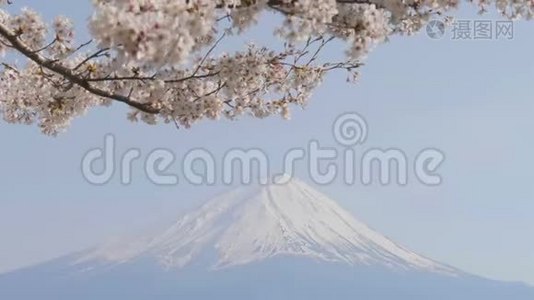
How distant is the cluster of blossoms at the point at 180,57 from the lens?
3062 mm

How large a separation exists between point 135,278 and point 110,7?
354ft

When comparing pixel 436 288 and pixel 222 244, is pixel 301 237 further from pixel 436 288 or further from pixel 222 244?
pixel 436 288

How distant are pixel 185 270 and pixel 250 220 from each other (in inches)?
878

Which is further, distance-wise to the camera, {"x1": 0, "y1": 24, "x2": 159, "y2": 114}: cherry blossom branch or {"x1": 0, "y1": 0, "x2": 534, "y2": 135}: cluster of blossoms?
{"x1": 0, "y1": 24, "x2": 159, "y2": 114}: cherry blossom branch

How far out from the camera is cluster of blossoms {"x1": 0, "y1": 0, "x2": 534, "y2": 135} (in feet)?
10.0

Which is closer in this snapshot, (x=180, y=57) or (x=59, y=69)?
(x=180, y=57)

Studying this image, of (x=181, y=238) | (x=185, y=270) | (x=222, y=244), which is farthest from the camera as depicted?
(x=185, y=270)

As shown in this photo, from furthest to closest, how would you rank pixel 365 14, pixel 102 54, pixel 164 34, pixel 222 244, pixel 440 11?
pixel 222 244 → pixel 102 54 → pixel 440 11 → pixel 365 14 → pixel 164 34

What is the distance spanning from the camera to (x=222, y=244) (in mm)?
91625

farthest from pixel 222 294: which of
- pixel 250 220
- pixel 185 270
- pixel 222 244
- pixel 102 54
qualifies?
pixel 102 54

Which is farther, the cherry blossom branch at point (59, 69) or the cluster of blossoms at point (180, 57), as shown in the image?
the cherry blossom branch at point (59, 69)

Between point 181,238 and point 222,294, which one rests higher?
point 181,238

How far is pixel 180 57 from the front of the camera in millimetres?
3113

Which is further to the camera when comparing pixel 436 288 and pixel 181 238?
pixel 436 288
